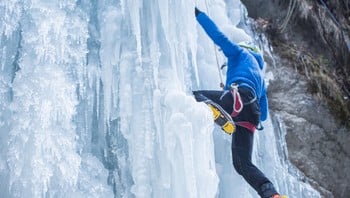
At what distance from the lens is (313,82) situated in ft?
21.4

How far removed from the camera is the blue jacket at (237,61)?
13.4ft

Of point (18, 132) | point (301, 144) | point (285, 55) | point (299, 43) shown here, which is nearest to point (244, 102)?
point (18, 132)

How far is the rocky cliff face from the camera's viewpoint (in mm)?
6196

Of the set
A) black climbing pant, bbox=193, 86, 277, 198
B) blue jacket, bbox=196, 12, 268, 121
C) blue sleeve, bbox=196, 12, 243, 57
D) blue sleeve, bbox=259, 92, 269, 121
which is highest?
blue sleeve, bbox=196, 12, 243, 57

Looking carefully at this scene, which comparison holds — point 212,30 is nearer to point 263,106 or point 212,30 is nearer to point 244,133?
point 244,133

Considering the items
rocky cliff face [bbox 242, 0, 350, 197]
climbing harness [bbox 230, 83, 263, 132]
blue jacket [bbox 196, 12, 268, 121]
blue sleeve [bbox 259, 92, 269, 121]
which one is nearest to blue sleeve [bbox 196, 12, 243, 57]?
blue jacket [bbox 196, 12, 268, 121]

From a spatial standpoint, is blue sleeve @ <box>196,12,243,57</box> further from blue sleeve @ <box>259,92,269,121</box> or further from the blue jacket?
blue sleeve @ <box>259,92,269,121</box>

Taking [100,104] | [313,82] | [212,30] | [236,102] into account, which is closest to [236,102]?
[236,102]

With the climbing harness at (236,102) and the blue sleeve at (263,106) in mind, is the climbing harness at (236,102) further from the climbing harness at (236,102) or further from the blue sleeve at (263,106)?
the blue sleeve at (263,106)

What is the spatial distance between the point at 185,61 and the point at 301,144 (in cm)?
248

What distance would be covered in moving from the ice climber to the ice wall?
237 millimetres

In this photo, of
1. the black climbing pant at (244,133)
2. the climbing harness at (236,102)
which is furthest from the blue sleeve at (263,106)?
the climbing harness at (236,102)

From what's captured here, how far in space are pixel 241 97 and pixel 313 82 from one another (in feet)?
8.79

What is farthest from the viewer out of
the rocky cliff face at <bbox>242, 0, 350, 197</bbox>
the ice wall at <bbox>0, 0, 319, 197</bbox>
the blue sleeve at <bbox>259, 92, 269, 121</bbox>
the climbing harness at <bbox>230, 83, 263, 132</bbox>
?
the rocky cliff face at <bbox>242, 0, 350, 197</bbox>
